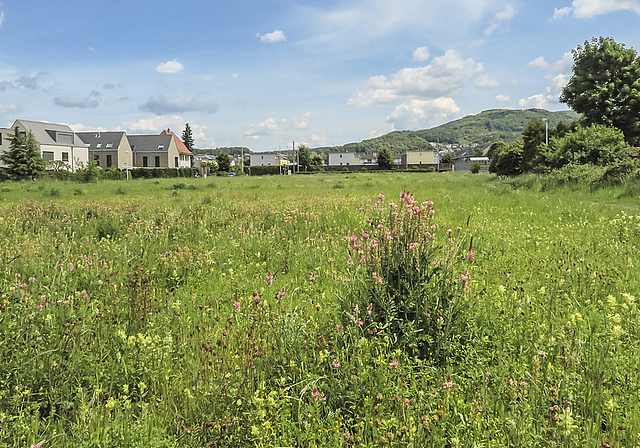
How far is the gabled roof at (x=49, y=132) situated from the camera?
62397 millimetres

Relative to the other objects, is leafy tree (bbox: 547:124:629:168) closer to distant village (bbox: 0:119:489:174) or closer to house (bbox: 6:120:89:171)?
distant village (bbox: 0:119:489:174)

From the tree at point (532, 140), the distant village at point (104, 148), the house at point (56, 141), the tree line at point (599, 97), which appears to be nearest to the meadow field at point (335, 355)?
the tree line at point (599, 97)

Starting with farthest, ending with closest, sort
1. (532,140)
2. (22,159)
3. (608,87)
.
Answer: (22,159)
(532,140)
(608,87)

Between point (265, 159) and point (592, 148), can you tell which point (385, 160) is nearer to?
point (265, 159)

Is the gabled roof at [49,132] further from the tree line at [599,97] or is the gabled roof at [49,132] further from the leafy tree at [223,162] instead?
the tree line at [599,97]

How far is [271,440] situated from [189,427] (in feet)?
2.03

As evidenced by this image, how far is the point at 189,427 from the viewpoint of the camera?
266 centimetres

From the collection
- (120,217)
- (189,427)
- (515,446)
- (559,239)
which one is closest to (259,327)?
(189,427)

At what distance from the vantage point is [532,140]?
33.1 metres

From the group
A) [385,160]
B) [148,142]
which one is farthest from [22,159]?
[385,160]

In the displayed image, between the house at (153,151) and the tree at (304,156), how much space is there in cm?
3949

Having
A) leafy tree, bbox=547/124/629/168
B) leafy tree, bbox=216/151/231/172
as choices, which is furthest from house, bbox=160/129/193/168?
leafy tree, bbox=547/124/629/168

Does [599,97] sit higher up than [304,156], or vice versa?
[304,156]

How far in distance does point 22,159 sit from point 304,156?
7853 cm
